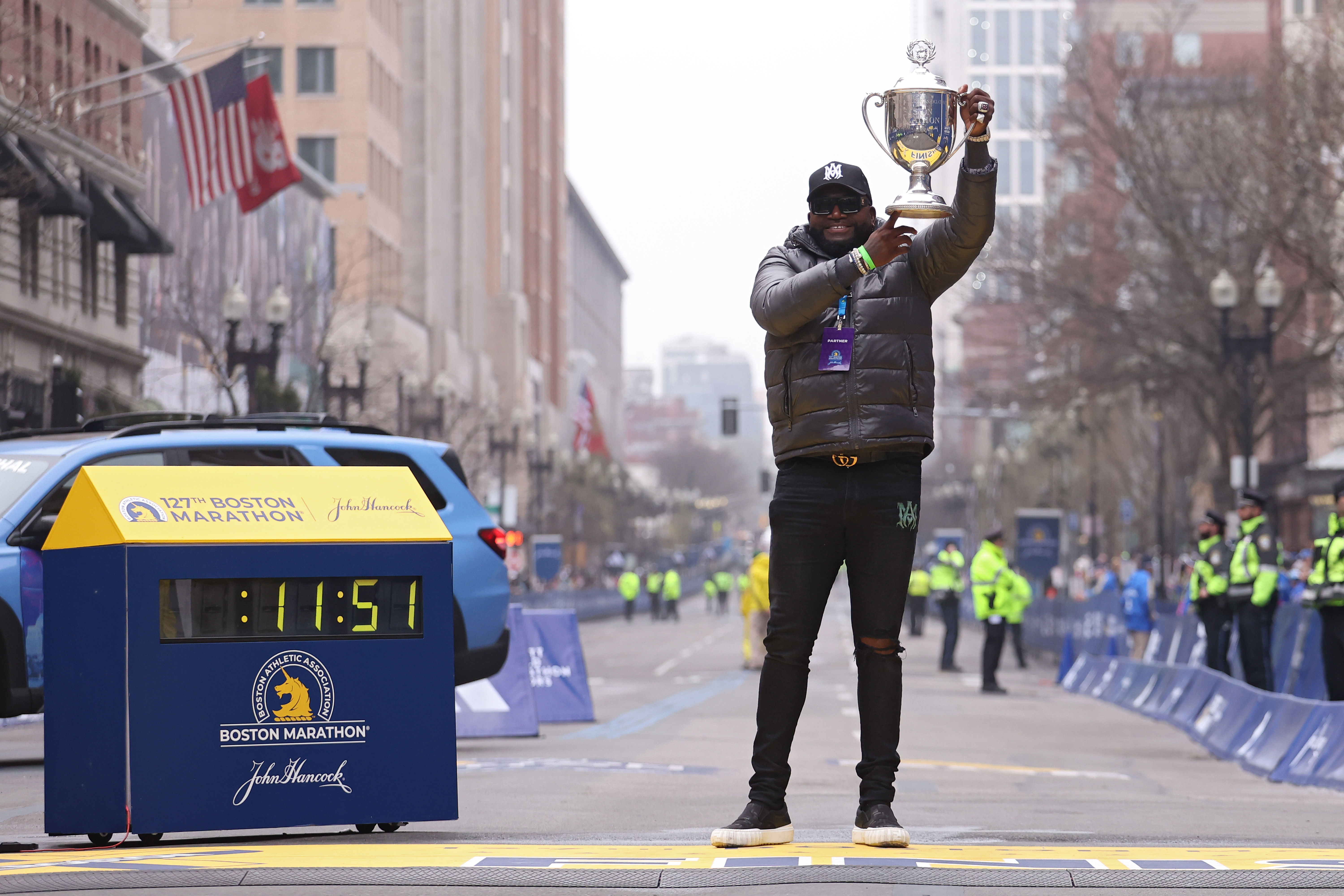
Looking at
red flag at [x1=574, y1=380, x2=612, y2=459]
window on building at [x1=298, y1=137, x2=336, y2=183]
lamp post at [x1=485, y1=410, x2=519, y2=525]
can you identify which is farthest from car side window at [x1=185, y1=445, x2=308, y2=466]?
red flag at [x1=574, y1=380, x2=612, y2=459]

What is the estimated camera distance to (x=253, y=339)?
28.0 metres

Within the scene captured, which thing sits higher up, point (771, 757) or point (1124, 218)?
point (1124, 218)

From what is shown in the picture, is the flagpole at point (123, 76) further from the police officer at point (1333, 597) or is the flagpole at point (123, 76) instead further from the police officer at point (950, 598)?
the police officer at point (1333, 597)

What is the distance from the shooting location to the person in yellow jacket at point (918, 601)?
48.7 metres

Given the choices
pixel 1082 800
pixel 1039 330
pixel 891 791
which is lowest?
pixel 1082 800

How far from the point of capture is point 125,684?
22.3ft

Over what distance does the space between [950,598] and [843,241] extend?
2624cm

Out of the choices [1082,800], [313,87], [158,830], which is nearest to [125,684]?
[158,830]

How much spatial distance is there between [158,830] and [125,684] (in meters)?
0.51

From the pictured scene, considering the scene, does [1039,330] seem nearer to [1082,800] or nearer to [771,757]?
[1082,800]

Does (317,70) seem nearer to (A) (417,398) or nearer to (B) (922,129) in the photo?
(A) (417,398)

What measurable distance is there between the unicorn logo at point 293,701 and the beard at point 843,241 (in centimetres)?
238

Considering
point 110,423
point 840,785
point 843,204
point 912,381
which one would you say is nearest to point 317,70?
point 110,423

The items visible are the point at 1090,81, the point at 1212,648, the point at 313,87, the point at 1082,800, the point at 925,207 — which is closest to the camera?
the point at 925,207
